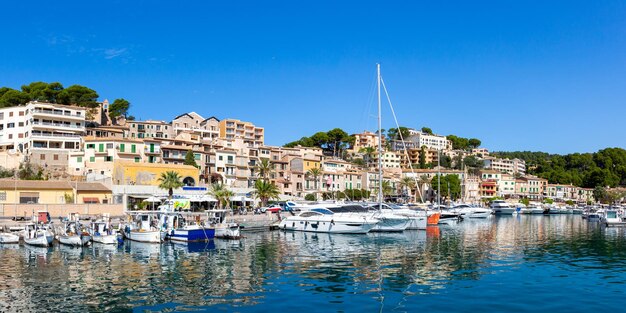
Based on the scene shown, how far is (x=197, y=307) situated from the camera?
23.0 meters

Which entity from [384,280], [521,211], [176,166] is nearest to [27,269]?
[384,280]

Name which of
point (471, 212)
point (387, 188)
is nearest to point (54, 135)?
point (387, 188)

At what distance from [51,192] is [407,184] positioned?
8548cm

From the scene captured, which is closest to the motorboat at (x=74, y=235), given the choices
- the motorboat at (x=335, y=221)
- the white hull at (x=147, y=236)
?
the white hull at (x=147, y=236)

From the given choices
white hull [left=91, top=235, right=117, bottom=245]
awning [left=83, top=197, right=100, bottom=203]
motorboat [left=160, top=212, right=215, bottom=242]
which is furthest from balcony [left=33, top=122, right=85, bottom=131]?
white hull [left=91, top=235, right=117, bottom=245]

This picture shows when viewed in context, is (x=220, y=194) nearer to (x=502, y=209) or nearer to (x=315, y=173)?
(x=315, y=173)

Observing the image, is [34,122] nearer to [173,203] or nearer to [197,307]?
[173,203]

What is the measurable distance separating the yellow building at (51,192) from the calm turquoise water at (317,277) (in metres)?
22.4

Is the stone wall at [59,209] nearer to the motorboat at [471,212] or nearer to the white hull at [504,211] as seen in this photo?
the motorboat at [471,212]

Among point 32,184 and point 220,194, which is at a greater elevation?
point 32,184

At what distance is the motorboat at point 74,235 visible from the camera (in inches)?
1752

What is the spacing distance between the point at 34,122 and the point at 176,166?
28.6m

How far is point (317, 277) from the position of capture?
→ 3045cm

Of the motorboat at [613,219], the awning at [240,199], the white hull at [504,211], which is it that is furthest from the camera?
the white hull at [504,211]
